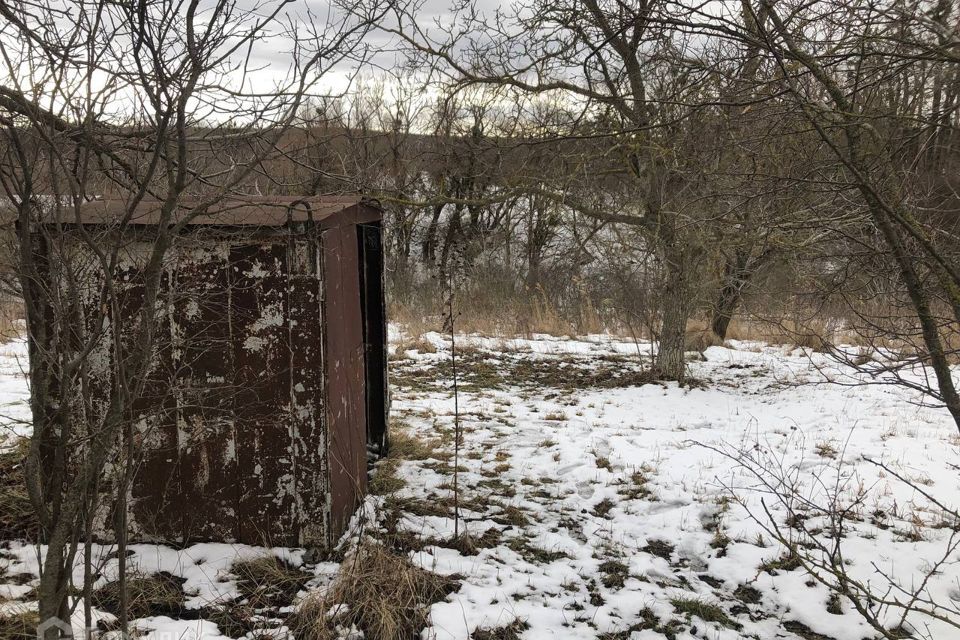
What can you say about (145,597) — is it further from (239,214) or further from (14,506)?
(239,214)

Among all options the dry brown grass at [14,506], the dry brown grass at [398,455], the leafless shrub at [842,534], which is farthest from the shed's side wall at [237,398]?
the leafless shrub at [842,534]

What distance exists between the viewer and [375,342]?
4898mm

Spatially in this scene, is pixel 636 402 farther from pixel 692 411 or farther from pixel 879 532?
pixel 879 532

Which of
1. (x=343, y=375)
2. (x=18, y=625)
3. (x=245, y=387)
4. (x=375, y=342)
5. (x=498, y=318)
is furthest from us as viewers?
(x=498, y=318)

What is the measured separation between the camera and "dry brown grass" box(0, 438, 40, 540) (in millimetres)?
3357

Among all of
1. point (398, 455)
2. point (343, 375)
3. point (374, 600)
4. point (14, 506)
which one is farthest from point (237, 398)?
point (398, 455)

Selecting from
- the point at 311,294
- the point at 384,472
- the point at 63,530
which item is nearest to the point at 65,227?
the point at 311,294

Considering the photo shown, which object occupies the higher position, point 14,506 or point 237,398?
point 237,398

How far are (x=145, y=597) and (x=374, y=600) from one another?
1.01 metres

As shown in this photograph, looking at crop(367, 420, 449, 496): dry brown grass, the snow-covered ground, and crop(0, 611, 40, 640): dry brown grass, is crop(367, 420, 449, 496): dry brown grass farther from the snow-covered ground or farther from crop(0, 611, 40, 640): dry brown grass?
crop(0, 611, 40, 640): dry brown grass

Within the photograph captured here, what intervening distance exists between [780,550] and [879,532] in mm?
685

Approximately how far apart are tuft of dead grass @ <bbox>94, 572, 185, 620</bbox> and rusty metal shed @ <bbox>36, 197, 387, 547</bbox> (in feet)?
1.12

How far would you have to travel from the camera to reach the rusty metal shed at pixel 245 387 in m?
3.19

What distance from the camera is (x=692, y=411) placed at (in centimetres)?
664
